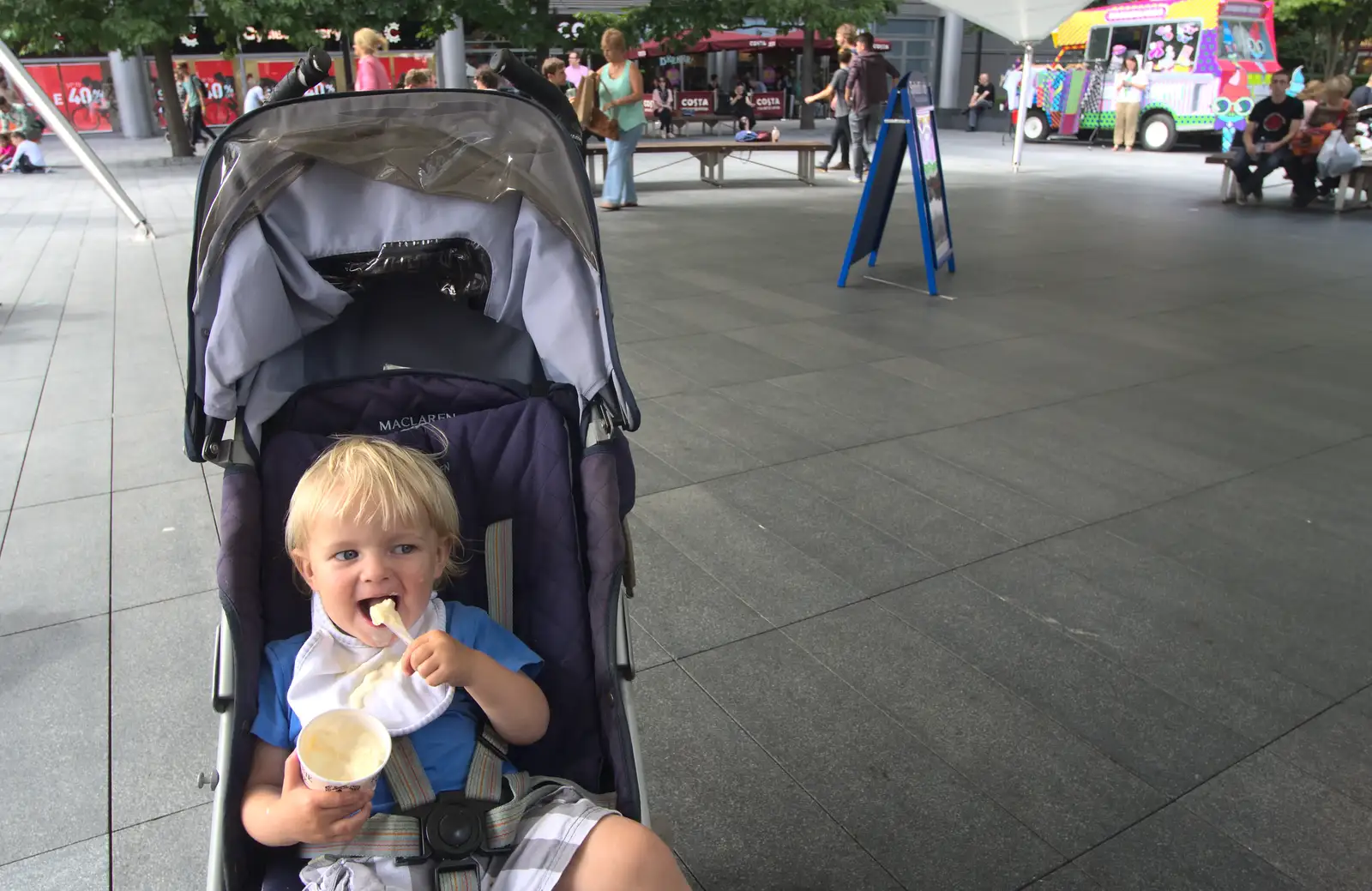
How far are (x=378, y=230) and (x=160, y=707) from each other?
1.57 m

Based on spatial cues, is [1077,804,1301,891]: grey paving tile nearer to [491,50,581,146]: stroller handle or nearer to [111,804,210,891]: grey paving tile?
[111,804,210,891]: grey paving tile

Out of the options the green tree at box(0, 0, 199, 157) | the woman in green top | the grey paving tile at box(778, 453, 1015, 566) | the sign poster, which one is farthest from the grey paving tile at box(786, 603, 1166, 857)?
the green tree at box(0, 0, 199, 157)

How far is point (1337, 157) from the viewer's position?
483 inches

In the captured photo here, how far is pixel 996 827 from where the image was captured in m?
2.43

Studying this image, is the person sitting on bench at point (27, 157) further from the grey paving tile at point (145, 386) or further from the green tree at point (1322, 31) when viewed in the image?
the green tree at point (1322, 31)

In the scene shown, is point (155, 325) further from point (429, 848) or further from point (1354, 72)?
point (1354, 72)

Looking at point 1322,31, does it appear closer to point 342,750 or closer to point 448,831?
point 448,831

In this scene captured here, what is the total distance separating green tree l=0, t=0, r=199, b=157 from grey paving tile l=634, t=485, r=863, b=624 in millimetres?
15706

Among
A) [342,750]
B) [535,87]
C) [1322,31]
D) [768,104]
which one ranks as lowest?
[342,750]

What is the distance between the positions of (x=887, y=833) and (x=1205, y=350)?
17.1 feet

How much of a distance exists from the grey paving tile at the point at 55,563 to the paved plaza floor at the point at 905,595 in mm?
17

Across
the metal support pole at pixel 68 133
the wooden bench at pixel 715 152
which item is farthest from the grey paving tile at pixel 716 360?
the wooden bench at pixel 715 152

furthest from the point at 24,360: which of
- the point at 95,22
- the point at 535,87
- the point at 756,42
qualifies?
the point at 756,42

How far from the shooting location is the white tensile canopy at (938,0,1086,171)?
15.4 meters
